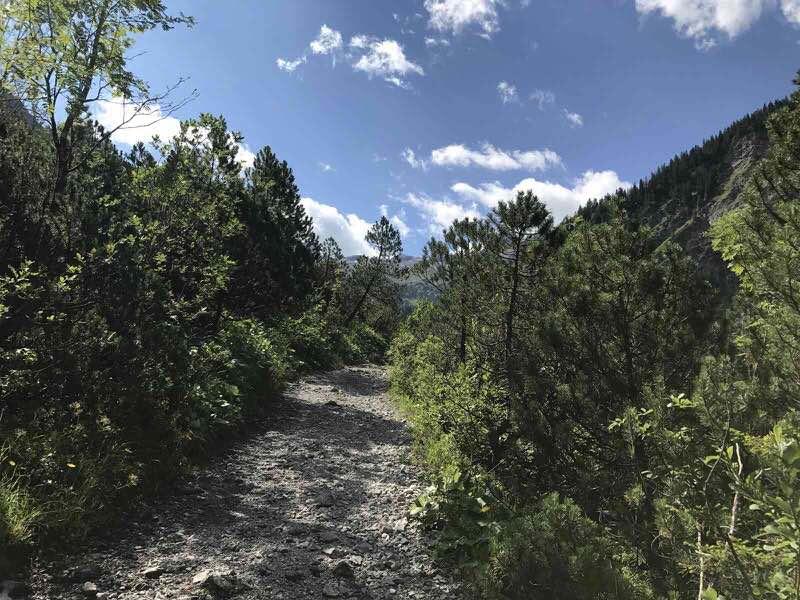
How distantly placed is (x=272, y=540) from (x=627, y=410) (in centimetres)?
417

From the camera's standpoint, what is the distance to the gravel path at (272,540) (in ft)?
13.8

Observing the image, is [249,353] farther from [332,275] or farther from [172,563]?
[332,275]

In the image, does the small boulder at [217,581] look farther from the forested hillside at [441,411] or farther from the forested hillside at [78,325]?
the forested hillside at [78,325]

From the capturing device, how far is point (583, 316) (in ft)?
20.9

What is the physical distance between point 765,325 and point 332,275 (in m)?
38.8

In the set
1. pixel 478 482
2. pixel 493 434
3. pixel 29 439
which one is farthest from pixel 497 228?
pixel 29 439

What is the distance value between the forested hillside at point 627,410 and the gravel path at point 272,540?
0.63 m

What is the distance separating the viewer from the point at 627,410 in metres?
4.14

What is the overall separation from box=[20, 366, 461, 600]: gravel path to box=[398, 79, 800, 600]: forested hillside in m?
0.63

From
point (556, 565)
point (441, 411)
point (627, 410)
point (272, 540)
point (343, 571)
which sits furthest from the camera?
point (441, 411)

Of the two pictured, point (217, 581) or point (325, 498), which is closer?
point (217, 581)

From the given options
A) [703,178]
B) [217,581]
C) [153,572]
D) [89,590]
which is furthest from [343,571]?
[703,178]

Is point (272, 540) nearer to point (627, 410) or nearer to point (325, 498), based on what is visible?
point (325, 498)

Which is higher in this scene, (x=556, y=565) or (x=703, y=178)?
(x=703, y=178)
